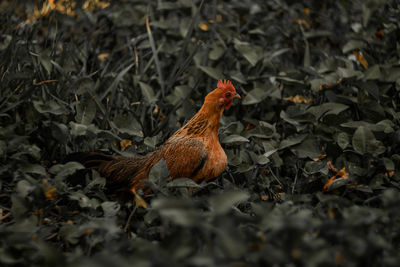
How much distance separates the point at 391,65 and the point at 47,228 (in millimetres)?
2458

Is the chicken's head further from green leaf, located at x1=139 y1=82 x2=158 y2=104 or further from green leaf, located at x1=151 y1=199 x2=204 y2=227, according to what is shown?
green leaf, located at x1=151 y1=199 x2=204 y2=227

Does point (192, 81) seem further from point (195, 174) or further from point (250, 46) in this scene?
point (195, 174)

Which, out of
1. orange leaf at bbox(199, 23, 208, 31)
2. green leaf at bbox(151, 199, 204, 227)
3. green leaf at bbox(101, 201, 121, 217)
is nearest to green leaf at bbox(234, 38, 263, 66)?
orange leaf at bbox(199, 23, 208, 31)

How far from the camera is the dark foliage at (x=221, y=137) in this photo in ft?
4.57

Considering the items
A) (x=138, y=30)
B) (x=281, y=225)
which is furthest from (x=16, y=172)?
(x=138, y=30)

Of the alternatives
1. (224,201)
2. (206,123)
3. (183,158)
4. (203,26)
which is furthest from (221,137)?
(203,26)

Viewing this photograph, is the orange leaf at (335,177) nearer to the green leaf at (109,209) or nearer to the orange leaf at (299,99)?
the orange leaf at (299,99)

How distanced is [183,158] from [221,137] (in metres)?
0.43

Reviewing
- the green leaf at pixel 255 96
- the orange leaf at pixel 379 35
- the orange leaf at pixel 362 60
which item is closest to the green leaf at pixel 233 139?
the green leaf at pixel 255 96

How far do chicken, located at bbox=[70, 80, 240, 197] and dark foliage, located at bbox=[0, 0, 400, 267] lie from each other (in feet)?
0.29

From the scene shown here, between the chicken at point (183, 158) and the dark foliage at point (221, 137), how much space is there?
0.29ft

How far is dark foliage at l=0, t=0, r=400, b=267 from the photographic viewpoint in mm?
1394

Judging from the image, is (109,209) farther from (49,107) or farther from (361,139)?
(361,139)

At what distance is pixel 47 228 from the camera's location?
5.96ft
